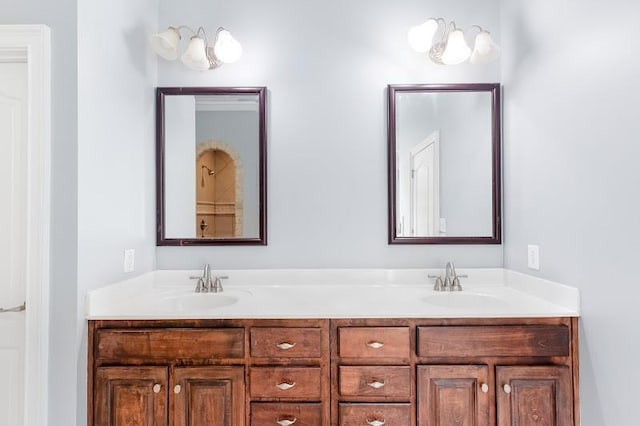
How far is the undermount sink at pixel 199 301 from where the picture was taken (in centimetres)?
205

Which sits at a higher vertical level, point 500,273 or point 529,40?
point 529,40

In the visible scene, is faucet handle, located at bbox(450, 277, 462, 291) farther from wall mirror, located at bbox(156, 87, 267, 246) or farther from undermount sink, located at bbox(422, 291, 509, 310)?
wall mirror, located at bbox(156, 87, 267, 246)

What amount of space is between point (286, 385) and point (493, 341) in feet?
2.74

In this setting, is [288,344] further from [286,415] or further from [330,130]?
[330,130]

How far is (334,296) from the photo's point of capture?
6.79 feet

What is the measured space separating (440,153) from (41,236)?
6.07 ft

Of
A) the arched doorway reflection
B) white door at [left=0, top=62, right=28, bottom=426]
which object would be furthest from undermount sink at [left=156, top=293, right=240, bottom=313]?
white door at [left=0, top=62, right=28, bottom=426]

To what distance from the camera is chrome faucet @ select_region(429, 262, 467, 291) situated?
2131 mm

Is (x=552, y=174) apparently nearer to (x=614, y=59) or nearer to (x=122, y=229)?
(x=614, y=59)

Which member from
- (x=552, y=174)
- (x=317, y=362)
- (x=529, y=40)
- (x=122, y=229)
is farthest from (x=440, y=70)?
(x=122, y=229)

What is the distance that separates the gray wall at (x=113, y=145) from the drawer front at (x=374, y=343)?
103 cm

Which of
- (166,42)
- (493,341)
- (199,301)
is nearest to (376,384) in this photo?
(493,341)

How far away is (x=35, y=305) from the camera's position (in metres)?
1.60

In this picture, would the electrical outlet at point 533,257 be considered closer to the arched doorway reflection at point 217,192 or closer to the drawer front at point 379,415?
the drawer front at point 379,415
